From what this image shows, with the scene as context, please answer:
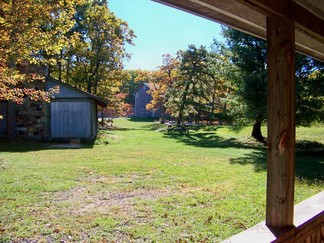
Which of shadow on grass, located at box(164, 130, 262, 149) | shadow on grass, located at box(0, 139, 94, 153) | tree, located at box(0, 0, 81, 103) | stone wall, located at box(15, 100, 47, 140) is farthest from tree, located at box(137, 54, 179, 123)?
tree, located at box(0, 0, 81, 103)

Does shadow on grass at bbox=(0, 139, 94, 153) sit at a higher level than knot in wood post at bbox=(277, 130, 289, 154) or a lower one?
lower

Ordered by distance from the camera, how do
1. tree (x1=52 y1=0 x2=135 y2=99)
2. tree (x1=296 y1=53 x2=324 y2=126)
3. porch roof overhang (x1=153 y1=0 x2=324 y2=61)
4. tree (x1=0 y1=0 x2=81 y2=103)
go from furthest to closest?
tree (x1=52 y1=0 x2=135 y2=99), tree (x1=296 y1=53 x2=324 y2=126), tree (x1=0 y1=0 x2=81 y2=103), porch roof overhang (x1=153 y1=0 x2=324 y2=61)

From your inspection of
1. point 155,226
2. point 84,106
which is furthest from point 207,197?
point 84,106

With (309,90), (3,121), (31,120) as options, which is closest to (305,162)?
(309,90)

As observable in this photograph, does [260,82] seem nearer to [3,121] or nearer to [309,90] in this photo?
[309,90]

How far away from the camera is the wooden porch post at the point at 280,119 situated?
5.40ft

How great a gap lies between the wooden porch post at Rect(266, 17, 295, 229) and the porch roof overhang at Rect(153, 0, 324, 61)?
0.29ft

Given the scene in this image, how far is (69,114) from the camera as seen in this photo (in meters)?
13.7

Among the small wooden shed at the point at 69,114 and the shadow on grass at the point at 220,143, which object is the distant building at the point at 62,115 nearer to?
the small wooden shed at the point at 69,114

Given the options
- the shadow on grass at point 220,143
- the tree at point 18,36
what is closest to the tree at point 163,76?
the shadow on grass at point 220,143

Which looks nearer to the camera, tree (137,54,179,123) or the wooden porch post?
the wooden porch post

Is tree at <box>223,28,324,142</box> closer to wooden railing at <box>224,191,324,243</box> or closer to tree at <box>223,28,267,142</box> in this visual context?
tree at <box>223,28,267,142</box>

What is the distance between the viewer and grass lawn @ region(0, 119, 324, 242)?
3621mm

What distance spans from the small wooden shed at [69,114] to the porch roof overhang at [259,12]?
1228 centimetres
